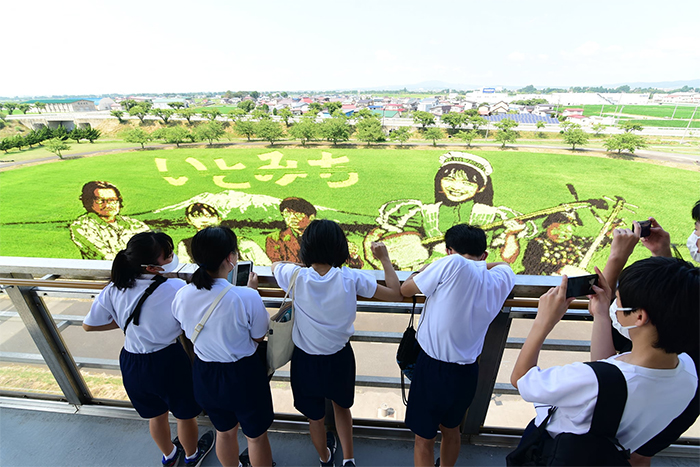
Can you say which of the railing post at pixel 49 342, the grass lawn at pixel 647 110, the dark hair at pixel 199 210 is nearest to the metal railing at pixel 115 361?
the railing post at pixel 49 342

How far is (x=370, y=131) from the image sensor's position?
14461mm

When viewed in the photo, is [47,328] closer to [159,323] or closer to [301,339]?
[159,323]

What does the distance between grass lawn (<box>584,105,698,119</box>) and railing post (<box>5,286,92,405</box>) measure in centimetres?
2455

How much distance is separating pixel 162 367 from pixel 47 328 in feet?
2.35

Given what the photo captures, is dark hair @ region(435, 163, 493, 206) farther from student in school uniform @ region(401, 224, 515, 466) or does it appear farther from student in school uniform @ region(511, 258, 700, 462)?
student in school uniform @ region(511, 258, 700, 462)

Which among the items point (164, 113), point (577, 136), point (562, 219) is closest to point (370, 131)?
point (562, 219)

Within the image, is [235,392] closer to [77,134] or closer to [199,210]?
[199,210]

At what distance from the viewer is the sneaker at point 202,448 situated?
4.46 feet

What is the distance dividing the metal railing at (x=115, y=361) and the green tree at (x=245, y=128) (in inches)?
564

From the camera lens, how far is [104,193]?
11.7 m

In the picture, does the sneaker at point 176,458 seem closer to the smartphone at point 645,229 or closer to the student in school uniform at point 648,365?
the student in school uniform at point 648,365

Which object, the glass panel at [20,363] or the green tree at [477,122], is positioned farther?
the green tree at [477,122]

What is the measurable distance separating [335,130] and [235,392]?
47.4 feet

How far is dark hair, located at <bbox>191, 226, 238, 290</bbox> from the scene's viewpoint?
3.10ft
